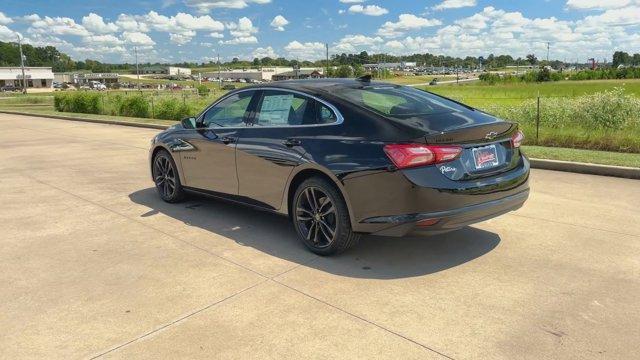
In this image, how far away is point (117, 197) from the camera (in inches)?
296

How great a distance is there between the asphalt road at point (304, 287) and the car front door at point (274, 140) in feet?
1.75

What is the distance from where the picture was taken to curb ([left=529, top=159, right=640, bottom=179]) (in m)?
8.00

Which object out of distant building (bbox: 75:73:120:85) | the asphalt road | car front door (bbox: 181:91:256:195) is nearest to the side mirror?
car front door (bbox: 181:91:256:195)

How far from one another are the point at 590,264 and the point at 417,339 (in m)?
2.09

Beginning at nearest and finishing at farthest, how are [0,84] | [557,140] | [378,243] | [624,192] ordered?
1. [378,243]
2. [624,192]
3. [557,140]
4. [0,84]

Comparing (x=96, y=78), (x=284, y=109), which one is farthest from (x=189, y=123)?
(x=96, y=78)

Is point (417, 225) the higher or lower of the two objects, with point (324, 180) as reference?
lower

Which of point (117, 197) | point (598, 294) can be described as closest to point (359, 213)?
point (598, 294)

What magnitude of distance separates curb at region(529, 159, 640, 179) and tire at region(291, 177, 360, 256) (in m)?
5.39

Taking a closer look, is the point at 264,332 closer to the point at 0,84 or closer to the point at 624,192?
the point at 624,192

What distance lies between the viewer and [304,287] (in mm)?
4191

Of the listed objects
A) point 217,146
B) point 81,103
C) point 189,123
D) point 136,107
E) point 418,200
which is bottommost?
point 418,200

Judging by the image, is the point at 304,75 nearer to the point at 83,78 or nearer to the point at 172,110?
the point at 172,110

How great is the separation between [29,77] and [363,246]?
131 metres
